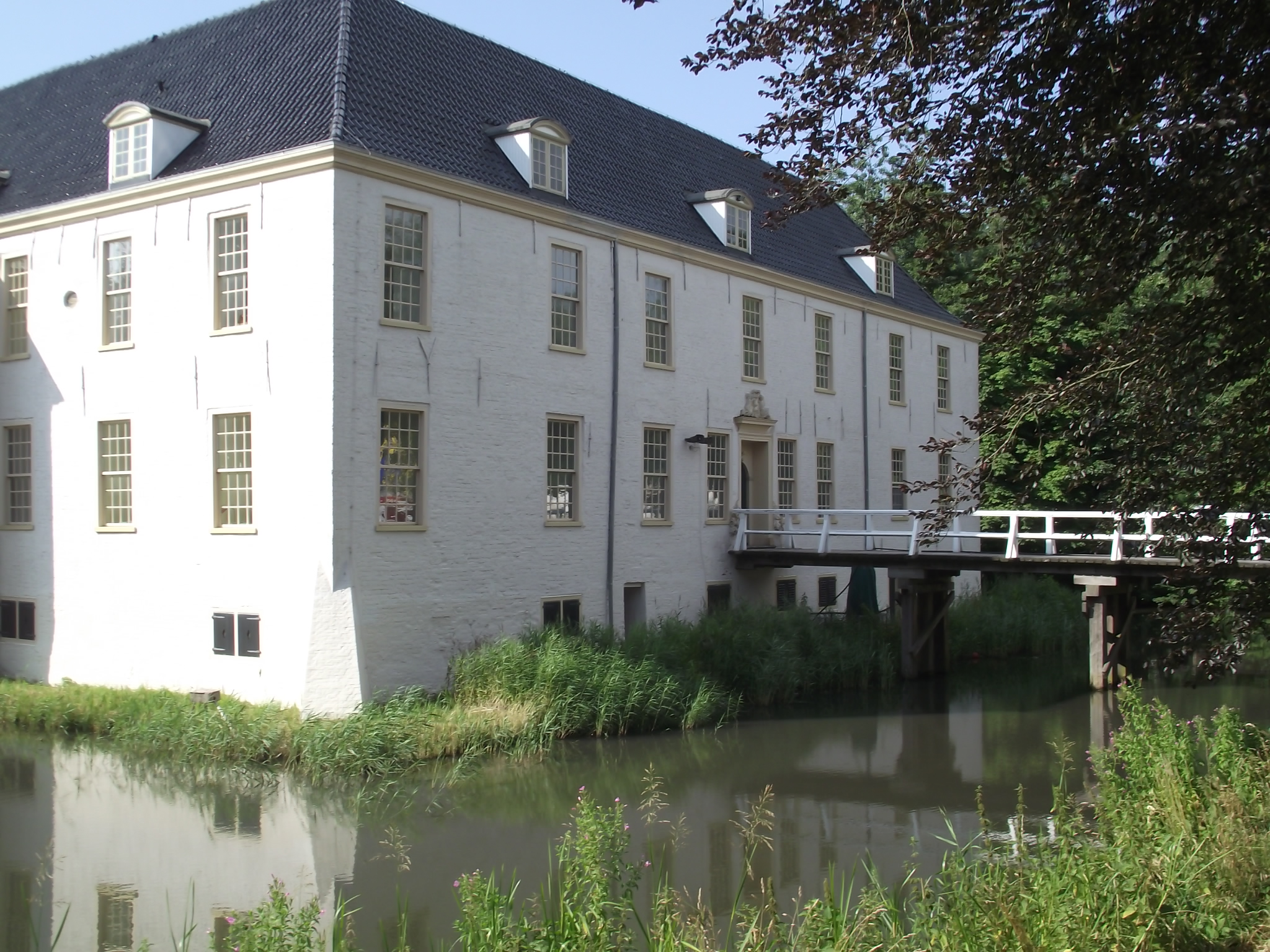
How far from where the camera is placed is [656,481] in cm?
2241

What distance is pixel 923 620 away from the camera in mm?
23828

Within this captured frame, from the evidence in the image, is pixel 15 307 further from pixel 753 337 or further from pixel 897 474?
pixel 897 474

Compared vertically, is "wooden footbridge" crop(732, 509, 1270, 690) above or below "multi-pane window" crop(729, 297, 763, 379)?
below

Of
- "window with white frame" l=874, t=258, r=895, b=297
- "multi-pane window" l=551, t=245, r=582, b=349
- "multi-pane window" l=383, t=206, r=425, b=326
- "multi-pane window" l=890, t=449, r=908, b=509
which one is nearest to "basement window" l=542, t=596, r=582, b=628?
"multi-pane window" l=551, t=245, r=582, b=349

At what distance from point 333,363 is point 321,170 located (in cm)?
246

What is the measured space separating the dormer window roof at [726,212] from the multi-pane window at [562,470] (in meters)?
6.04

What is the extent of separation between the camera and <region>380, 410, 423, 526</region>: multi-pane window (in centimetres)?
1731

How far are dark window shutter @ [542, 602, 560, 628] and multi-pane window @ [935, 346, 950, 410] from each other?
14.7 metres

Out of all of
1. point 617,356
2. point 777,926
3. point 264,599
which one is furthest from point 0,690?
point 777,926

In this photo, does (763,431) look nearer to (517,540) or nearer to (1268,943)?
(517,540)

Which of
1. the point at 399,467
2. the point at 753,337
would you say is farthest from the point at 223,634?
the point at 753,337

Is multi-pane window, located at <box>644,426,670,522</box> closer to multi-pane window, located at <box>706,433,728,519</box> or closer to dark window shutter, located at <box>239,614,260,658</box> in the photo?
multi-pane window, located at <box>706,433,728,519</box>

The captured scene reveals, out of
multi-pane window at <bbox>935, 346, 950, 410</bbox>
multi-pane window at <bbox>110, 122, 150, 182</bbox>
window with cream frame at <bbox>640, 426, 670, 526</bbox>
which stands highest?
multi-pane window at <bbox>110, 122, 150, 182</bbox>

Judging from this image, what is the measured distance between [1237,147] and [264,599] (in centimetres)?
1323
